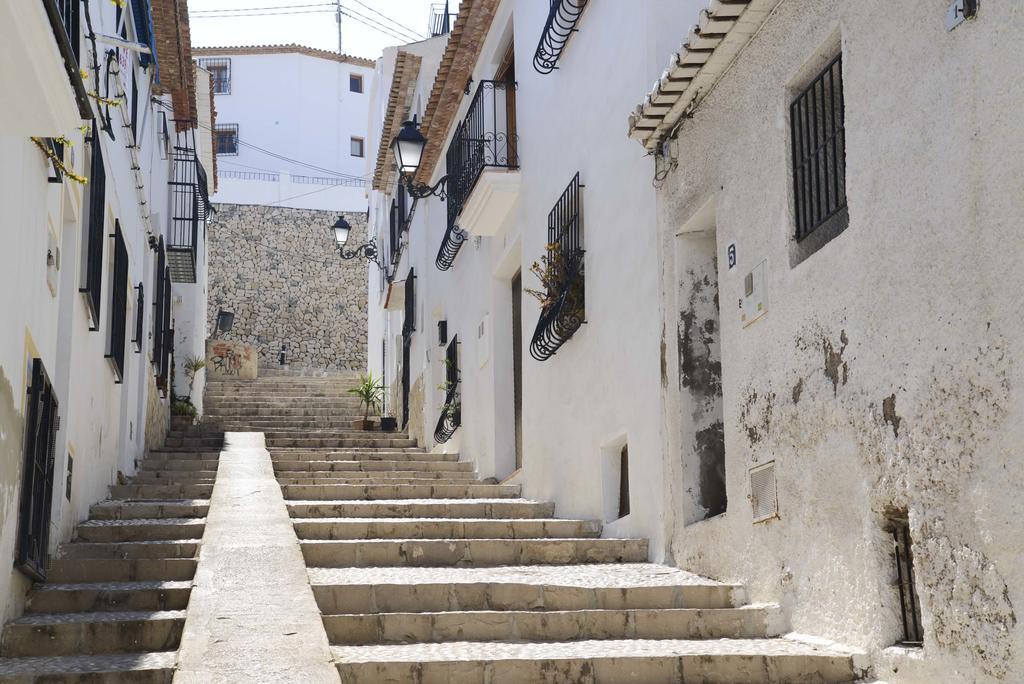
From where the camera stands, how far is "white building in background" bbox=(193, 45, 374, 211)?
43656 millimetres

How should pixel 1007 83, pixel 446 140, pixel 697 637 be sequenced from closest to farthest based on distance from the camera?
pixel 1007 83 < pixel 697 637 < pixel 446 140

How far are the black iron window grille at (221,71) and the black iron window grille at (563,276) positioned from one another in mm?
35740

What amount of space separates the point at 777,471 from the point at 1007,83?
2.54 m

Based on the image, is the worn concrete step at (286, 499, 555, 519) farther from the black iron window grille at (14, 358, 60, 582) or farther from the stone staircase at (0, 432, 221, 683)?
the black iron window grille at (14, 358, 60, 582)

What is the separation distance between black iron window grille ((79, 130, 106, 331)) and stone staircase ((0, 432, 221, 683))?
1577mm

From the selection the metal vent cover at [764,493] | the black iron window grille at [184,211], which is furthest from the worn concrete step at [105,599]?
the black iron window grille at [184,211]

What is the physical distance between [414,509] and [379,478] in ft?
10.3

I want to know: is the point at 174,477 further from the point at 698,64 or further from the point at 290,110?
the point at 290,110

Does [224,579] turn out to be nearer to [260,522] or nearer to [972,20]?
[260,522]

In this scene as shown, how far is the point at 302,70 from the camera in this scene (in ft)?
147

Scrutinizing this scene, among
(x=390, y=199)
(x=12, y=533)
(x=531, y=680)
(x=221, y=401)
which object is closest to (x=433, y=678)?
(x=531, y=680)

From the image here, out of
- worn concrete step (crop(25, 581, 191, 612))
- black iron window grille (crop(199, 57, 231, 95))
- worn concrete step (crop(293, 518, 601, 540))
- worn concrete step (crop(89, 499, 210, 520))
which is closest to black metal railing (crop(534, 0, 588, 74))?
worn concrete step (crop(293, 518, 601, 540))

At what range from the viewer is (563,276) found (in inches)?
396

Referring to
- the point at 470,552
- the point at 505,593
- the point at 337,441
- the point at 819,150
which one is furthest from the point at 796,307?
the point at 337,441
